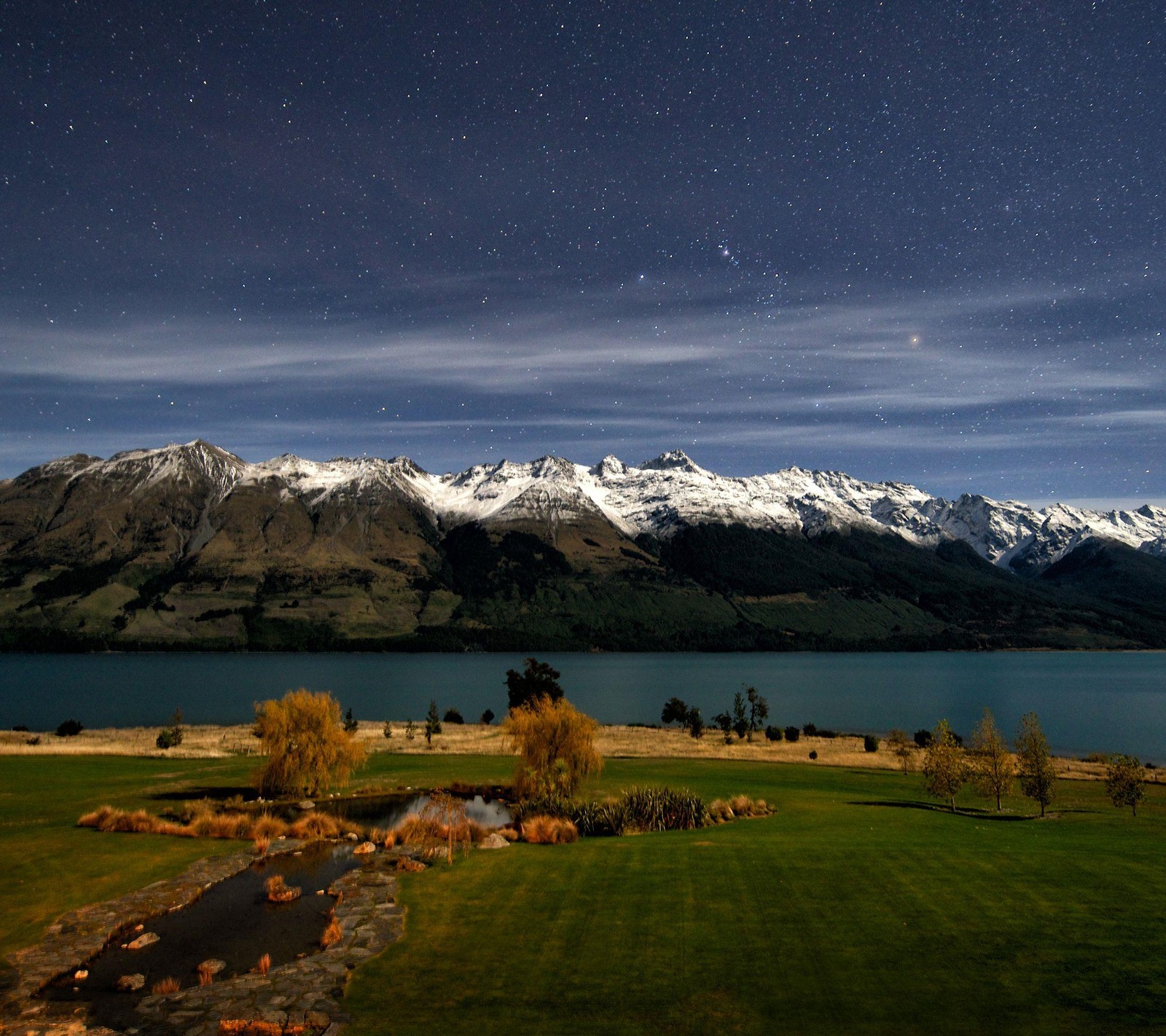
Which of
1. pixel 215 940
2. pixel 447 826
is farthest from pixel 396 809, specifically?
pixel 215 940

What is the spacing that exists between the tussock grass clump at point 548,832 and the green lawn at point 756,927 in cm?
213

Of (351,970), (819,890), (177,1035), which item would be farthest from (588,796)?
(177,1035)

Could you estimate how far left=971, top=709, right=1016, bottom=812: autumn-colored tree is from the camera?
4788 centimetres

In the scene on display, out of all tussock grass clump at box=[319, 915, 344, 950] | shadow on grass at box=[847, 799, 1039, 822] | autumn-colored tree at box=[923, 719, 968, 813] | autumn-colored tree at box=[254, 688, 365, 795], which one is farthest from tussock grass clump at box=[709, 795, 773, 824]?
autumn-colored tree at box=[254, 688, 365, 795]

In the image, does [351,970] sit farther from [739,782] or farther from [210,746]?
[210,746]

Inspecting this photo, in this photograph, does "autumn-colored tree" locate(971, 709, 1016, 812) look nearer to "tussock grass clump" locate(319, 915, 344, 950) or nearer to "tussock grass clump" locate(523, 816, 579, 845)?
"tussock grass clump" locate(523, 816, 579, 845)

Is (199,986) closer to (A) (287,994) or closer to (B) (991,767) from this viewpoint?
(A) (287,994)

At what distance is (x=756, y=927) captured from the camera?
21594mm

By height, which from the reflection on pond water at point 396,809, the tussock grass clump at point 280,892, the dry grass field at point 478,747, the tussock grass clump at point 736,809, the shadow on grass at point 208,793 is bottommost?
the dry grass field at point 478,747

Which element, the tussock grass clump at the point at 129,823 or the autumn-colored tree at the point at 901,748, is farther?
the autumn-colored tree at the point at 901,748

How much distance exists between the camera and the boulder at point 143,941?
22.0 meters

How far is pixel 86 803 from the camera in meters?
42.8

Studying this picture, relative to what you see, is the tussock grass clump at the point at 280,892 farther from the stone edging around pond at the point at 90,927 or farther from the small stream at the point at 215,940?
the stone edging around pond at the point at 90,927

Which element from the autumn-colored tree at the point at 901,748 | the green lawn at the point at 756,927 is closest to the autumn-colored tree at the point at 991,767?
the green lawn at the point at 756,927
